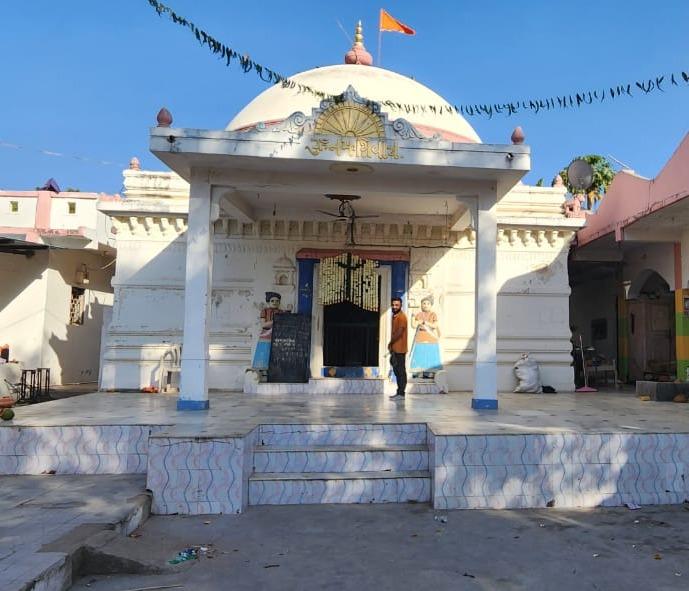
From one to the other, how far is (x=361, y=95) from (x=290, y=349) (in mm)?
5662

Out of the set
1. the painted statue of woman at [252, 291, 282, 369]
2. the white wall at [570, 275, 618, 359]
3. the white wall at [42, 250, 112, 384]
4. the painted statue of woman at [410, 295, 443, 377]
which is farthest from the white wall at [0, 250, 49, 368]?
the white wall at [570, 275, 618, 359]

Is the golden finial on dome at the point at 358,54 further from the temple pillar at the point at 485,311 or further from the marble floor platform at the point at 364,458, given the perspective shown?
the marble floor platform at the point at 364,458

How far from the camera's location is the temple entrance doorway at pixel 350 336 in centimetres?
1191

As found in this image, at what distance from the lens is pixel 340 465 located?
591 cm

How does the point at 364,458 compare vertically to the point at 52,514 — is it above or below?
above

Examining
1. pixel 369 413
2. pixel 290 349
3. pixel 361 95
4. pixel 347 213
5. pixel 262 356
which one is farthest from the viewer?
pixel 361 95

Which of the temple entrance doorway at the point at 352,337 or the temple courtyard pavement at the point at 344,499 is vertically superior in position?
the temple entrance doorway at the point at 352,337

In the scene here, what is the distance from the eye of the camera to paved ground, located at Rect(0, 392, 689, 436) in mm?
6301

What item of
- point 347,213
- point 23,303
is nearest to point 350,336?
point 347,213

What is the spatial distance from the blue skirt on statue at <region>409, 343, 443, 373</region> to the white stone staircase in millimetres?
5091

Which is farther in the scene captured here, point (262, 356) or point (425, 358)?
point (425, 358)

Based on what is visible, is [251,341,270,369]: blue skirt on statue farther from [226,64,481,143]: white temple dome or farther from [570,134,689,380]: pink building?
[570,134,689,380]: pink building

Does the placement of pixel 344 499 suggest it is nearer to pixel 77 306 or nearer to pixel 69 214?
pixel 69 214

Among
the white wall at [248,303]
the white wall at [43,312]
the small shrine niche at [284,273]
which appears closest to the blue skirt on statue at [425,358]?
the white wall at [248,303]
